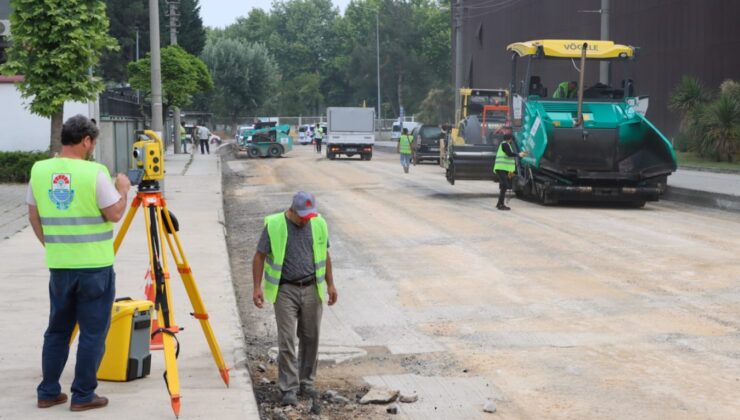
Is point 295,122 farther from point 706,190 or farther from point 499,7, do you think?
point 706,190

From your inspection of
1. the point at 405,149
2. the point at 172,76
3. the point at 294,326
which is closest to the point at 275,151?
Result: the point at 172,76

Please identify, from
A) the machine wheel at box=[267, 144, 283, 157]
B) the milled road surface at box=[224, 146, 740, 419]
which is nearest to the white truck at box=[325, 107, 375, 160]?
the machine wheel at box=[267, 144, 283, 157]

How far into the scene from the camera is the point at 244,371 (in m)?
8.27

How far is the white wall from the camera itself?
31.8 m

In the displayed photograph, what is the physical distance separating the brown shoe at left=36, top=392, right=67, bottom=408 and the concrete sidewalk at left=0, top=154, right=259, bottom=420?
0.12 ft

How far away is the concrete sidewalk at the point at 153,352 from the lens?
23.3ft

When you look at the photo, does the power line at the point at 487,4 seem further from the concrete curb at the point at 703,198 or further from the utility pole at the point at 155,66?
the utility pole at the point at 155,66

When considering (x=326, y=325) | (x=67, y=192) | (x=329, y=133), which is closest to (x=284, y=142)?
(x=329, y=133)

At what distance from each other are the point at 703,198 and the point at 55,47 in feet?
48.6

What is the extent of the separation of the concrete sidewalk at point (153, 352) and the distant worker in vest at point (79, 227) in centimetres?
58

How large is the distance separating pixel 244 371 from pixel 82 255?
81.0 inches

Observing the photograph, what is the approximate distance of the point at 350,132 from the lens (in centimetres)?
5375

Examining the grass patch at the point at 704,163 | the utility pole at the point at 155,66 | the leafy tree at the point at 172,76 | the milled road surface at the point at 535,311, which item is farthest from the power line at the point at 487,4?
the milled road surface at the point at 535,311

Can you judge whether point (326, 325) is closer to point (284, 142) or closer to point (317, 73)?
point (284, 142)
